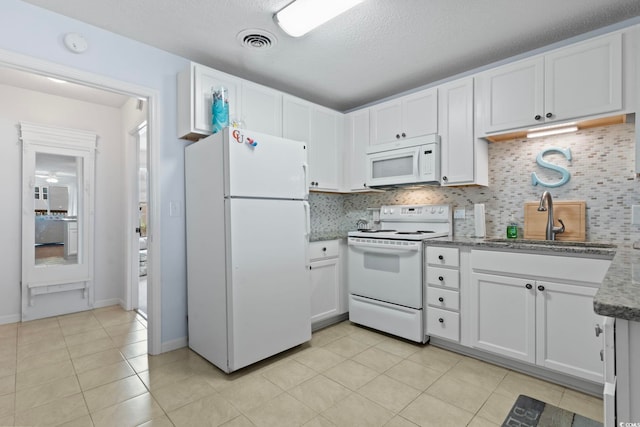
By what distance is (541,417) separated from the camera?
1.74m

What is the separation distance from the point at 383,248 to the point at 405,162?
0.83 metres

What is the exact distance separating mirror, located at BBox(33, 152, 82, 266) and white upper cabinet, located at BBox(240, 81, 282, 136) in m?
2.34

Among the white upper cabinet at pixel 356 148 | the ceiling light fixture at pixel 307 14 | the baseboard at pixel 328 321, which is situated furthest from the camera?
the white upper cabinet at pixel 356 148

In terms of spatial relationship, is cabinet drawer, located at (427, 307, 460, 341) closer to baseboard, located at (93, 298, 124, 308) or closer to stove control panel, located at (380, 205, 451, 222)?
stove control panel, located at (380, 205, 451, 222)

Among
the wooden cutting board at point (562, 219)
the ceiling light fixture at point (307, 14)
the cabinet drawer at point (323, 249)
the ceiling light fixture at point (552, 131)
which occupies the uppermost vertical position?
the ceiling light fixture at point (307, 14)

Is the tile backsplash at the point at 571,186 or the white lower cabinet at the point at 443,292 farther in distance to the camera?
the white lower cabinet at the point at 443,292

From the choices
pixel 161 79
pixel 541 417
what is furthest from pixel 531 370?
pixel 161 79

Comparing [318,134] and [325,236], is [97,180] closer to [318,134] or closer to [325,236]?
[318,134]

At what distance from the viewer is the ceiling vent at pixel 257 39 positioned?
2.30 metres

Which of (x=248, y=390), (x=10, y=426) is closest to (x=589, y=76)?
(x=248, y=390)

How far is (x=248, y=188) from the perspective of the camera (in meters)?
2.23

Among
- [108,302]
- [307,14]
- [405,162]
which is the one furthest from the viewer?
[108,302]

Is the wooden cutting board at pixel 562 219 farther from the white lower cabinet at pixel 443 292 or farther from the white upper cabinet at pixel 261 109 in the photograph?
the white upper cabinet at pixel 261 109

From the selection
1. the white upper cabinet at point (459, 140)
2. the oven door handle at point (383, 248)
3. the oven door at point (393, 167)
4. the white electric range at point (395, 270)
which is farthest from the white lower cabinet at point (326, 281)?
the white upper cabinet at point (459, 140)
